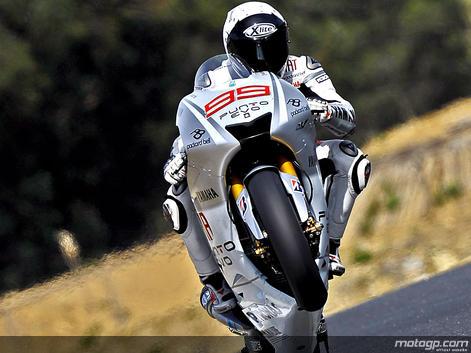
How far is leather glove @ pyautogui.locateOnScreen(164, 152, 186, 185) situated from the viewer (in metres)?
5.67

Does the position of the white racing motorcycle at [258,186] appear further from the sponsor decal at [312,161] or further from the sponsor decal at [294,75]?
the sponsor decal at [294,75]

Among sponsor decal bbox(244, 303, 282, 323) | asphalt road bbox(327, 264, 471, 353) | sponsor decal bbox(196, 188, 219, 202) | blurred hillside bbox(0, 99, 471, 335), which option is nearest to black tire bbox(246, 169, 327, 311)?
sponsor decal bbox(244, 303, 282, 323)

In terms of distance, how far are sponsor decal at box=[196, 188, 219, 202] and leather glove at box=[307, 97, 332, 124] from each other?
0.70 meters

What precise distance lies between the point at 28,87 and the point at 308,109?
15.0m

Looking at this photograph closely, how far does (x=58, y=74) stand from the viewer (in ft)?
68.9

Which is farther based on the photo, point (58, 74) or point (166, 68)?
point (166, 68)

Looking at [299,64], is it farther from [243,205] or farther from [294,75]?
[243,205]

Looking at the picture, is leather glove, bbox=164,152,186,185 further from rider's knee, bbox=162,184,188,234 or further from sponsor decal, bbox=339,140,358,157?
sponsor decal, bbox=339,140,358,157

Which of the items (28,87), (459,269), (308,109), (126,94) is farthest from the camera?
(126,94)

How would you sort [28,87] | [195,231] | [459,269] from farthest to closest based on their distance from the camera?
[28,87]
[459,269]
[195,231]

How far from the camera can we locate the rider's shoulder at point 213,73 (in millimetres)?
5793

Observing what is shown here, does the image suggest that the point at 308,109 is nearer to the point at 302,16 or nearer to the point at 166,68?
the point at 166,68

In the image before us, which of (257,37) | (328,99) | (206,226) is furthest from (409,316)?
(257,37)

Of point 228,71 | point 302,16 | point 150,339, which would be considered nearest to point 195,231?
point 228,71
